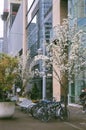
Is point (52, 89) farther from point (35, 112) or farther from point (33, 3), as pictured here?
point (35, 112)

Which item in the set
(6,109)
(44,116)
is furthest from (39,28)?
(44,116)

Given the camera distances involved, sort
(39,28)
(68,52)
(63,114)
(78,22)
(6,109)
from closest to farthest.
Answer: (63,114) → (6,109) → (68,52) → (78,22) → (39,28)

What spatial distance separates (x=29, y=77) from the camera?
52906mm

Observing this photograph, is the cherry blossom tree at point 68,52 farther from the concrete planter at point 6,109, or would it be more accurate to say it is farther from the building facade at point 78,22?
the building facade at point 78,22

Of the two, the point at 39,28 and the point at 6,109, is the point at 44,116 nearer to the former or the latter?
the point at 6,109

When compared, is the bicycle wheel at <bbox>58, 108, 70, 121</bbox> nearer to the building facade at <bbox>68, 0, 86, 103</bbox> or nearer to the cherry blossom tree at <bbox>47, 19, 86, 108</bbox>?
the cherry blossom tree at <bbox>47, 19, 86, 108</bbox>

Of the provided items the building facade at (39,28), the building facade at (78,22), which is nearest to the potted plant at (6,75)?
the building facade at (78,22)

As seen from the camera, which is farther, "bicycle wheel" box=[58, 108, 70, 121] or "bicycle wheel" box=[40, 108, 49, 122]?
"bicycle wheel" box=[58, 108, 70, 121]

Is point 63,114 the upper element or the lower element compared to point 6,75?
lower

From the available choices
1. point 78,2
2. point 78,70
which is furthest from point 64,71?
point 78,2

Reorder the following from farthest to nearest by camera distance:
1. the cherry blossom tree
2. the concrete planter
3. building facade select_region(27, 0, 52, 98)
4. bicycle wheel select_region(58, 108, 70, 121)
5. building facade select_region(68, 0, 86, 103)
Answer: building facade select_region(27, 0, 52, 98), building facade select_region(68, 0, 86, 103), the cherry blossom tree, the concrete planter, bicycle wheel select_region(58, 108, 70, 121)

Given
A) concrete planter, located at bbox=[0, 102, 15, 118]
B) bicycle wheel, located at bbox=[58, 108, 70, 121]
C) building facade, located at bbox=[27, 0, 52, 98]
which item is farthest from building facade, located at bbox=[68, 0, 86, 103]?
concrete planter, located at bbox=[0, 102, 15, 118]

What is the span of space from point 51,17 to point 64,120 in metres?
31.1

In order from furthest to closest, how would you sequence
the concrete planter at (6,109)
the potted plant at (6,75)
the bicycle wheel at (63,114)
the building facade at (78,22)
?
the building facade at (78,22), the potted plant at (6,75), the concrete planter at (6,109), the bicycle wheel at (63,114)
